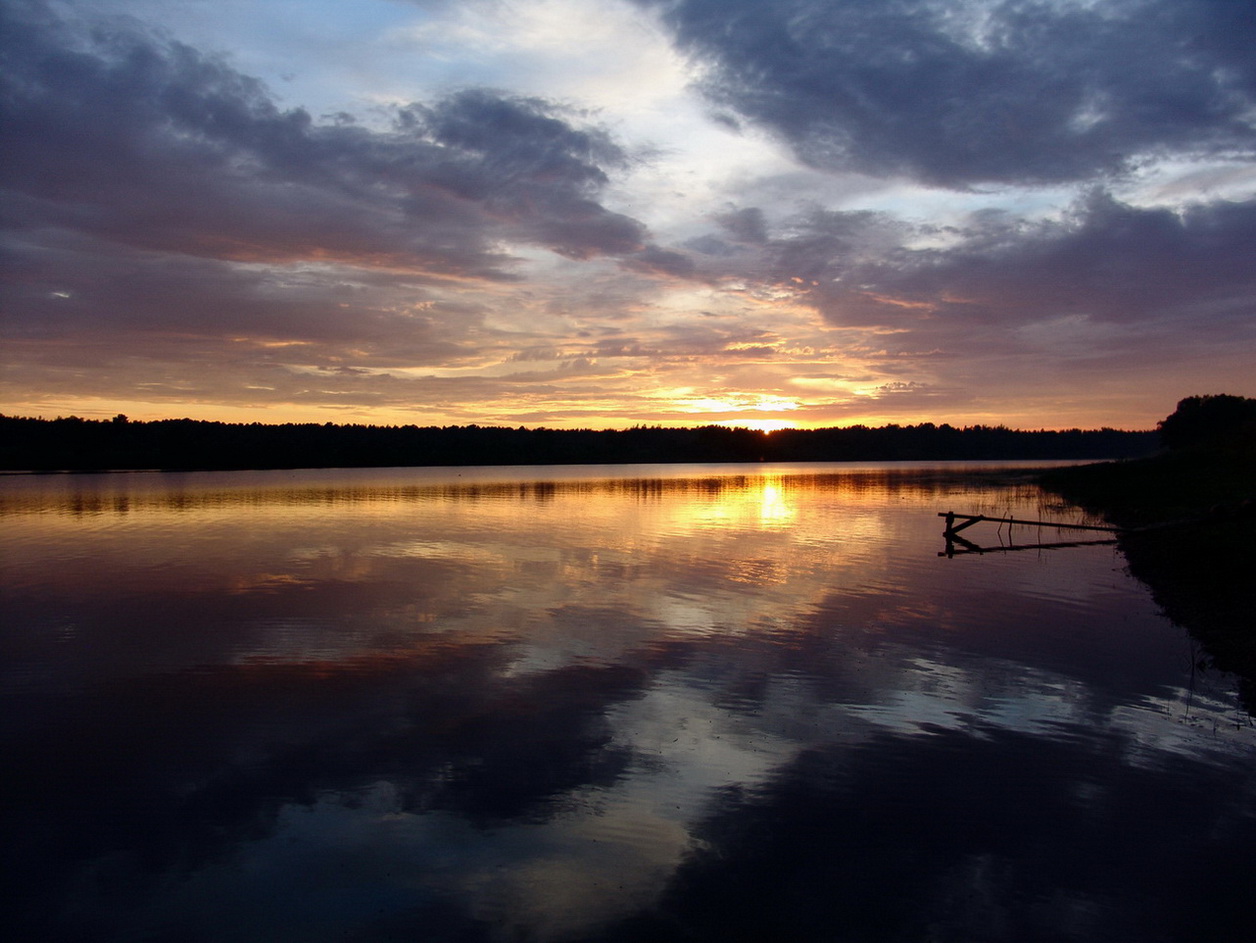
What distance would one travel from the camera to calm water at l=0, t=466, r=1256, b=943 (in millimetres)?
7453

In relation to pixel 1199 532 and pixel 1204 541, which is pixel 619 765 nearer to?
pixel 1204 541

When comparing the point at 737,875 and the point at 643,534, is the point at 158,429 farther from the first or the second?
the point at 737,875

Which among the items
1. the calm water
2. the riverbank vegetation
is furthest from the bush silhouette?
the calm water

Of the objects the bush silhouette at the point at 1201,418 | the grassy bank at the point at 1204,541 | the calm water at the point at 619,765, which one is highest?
the bush silhouette at the point at 1201,418

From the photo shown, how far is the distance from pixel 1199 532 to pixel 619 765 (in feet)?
99.3

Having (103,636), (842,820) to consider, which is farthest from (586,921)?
(103,636)

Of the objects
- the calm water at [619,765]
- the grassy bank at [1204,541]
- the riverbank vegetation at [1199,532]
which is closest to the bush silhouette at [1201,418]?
the riverbank vegetation at [1199,532]

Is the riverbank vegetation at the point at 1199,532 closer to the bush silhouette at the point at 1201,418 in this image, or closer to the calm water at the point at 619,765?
the calm water at the point at 619,765

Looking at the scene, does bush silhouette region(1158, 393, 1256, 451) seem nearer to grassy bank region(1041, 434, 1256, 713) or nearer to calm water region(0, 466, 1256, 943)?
grassy bank region(1041, 434, 1256, 713)

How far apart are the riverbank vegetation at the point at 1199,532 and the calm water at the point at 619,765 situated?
3.29 ft

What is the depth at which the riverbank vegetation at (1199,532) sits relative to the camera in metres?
16.7

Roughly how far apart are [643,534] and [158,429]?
5698 inches

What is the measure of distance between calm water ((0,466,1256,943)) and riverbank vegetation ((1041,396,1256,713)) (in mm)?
1003

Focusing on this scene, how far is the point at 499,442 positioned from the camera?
194125mm
